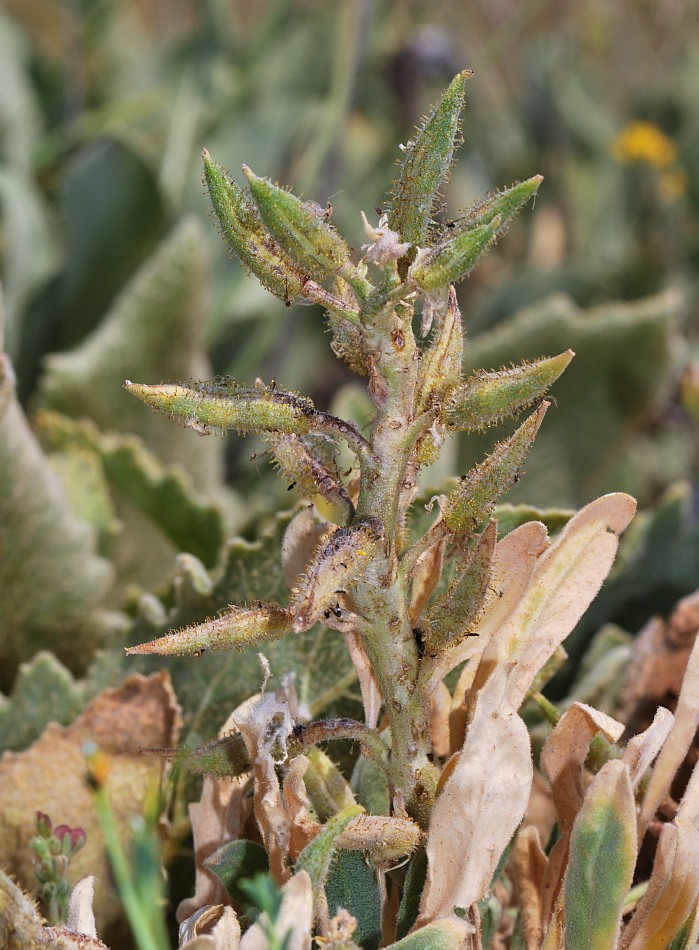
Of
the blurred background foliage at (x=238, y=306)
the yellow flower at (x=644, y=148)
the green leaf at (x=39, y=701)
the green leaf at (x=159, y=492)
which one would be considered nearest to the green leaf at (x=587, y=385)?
the blurred background foliage at (x=238, y=306)

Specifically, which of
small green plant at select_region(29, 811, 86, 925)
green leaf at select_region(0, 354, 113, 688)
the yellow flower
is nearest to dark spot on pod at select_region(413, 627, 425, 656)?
small green plant at select_region(29, 811, 86, 925)

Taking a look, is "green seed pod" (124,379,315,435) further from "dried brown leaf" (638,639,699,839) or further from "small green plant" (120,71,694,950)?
"dried brown leaf" (638,639,699,839)

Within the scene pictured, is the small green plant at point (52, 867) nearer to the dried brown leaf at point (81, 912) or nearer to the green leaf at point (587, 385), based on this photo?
the dried brown leaf at point (81, 912)

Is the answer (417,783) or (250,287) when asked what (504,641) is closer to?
(417,783)

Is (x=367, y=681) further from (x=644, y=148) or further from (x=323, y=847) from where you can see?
(x=644, y=148)

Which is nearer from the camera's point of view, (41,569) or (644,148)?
(41,569)

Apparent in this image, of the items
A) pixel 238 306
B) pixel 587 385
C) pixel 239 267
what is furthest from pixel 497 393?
pixel 238 306
